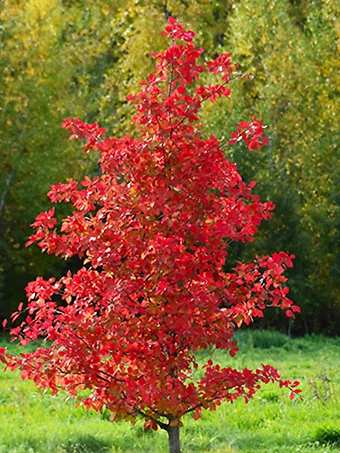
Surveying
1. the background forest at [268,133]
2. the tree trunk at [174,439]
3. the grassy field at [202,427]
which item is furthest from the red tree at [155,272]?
the background forest at [268,133]

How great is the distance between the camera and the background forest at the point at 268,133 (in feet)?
66.9

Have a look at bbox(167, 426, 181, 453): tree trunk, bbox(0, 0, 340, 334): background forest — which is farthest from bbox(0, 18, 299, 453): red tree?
bbox(0, 0, 340, 334): background forest

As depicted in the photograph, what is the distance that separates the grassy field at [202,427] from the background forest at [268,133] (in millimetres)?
9496

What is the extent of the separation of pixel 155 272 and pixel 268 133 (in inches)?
710

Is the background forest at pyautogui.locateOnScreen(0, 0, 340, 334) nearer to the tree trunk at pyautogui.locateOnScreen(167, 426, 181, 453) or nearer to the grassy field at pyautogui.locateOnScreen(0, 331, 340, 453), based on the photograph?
the grassy field at pyautogui.locateOnScreen(0, 331, 340, 453)

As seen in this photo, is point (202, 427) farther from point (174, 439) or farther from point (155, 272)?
point (155, 272)

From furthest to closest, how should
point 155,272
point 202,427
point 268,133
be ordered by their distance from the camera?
point 268,133 → point 202,427 → point 155,272

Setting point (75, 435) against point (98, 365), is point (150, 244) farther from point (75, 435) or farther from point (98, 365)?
point (75, 435)

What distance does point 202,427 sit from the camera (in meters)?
8.68

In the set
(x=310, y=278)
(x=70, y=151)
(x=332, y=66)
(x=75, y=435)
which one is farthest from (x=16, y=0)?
(x=75, y=435)

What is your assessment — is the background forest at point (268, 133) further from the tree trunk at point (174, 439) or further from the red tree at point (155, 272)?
the red tree at point (155, 272)

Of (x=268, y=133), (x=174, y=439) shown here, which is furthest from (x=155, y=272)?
(x=268, y=133)

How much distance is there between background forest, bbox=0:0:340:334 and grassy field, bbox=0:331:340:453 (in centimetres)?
950

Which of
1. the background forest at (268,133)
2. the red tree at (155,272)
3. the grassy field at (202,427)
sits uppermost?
the background forest at (268,133)
